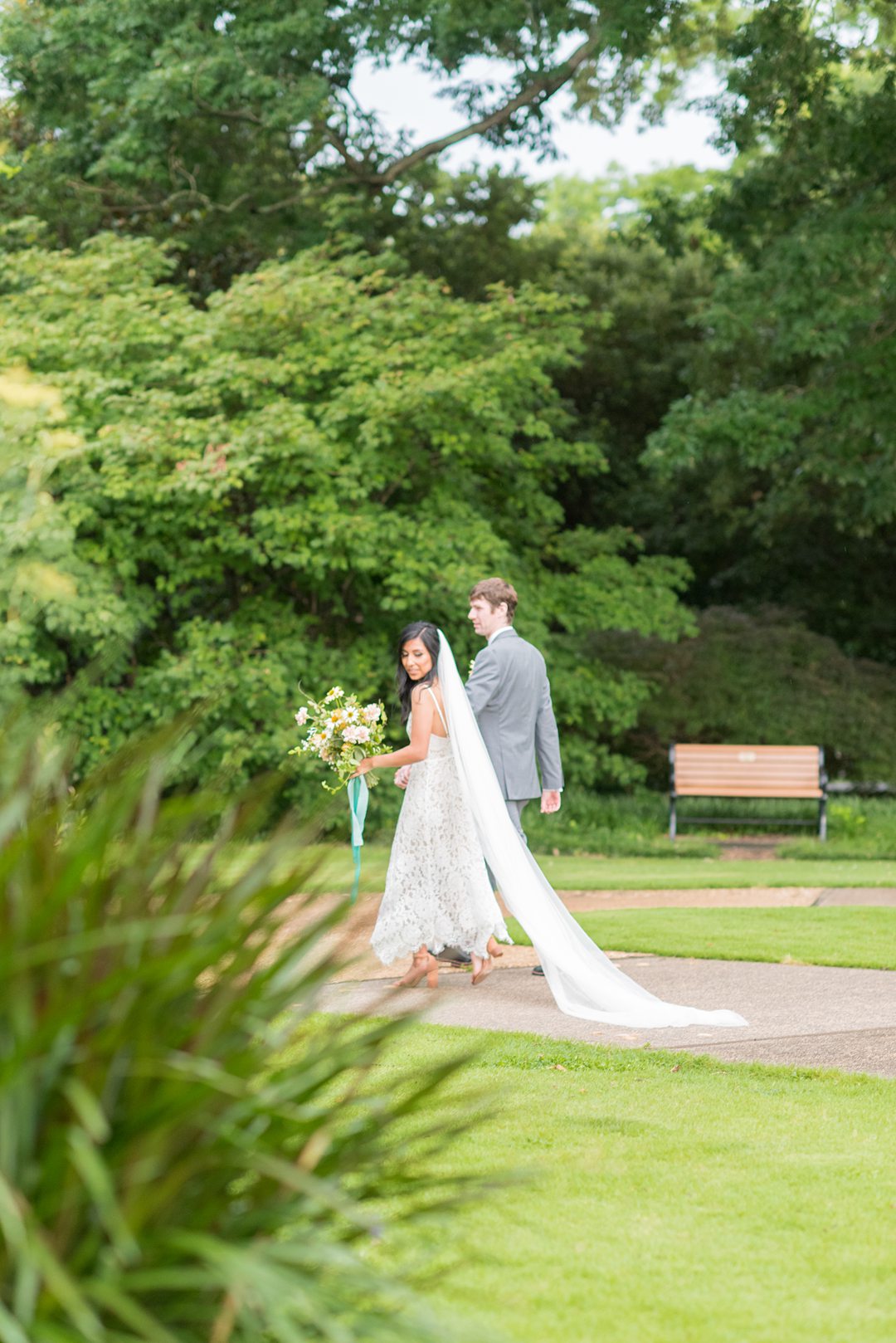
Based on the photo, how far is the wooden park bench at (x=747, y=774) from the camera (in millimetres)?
16172

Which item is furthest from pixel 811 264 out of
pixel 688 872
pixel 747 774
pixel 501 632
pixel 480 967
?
pixel 480 967

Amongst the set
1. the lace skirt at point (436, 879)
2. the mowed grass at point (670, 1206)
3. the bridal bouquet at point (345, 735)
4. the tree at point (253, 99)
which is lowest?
the mowed grass at point (670, 1206)

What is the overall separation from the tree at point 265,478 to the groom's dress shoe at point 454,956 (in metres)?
5.91

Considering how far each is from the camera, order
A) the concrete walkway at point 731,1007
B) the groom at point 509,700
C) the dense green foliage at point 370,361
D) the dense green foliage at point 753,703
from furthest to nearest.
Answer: the dense green foliage at point 753,703, the dense green foliage at point 370,361, the groom at point 509,700, the concrete walkway at point 731,1007

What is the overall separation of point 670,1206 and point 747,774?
12.5 metres

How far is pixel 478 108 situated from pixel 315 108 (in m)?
A: 2.97

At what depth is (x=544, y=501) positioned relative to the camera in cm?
1753

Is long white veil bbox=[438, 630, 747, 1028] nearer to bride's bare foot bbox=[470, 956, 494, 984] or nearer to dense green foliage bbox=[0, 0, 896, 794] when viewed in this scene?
bride's bare foot bbox=[470, 956, 494, 984]

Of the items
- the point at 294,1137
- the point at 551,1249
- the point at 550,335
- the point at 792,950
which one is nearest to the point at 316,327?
the point at 550,335

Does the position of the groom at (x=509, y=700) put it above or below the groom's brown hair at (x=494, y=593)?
below

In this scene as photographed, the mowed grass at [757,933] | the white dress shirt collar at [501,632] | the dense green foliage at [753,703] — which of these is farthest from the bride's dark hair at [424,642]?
the dense green foliage at [753,703]

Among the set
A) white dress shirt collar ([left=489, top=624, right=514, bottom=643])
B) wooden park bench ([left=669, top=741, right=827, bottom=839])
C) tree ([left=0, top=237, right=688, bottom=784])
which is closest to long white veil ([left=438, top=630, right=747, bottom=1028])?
white dress shirt collar ([left=489, top=624, right=514, bottom=643])

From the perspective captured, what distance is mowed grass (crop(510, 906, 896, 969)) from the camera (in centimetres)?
838

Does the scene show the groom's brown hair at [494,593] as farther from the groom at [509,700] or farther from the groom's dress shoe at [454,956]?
the groom's dress shoe at [454,956]
